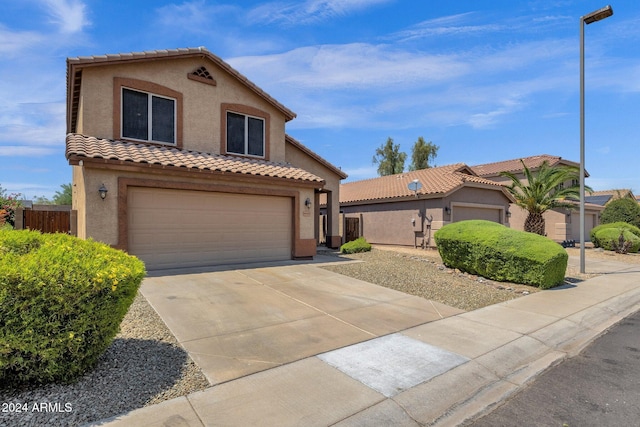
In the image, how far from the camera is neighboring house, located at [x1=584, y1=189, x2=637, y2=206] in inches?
1320

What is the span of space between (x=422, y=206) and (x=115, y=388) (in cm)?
1773

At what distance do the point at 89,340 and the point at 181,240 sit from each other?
7494 mm

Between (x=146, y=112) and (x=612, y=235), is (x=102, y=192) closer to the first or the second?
(x=146, y=112)

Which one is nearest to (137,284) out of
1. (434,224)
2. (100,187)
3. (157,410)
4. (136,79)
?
(157,410)

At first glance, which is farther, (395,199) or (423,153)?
(423,153)

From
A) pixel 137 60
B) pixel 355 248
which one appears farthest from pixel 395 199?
pixel 137 60

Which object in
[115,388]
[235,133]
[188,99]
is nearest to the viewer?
[115,388]

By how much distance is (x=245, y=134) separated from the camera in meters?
13.9

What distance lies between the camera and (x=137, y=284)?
4.00 meters

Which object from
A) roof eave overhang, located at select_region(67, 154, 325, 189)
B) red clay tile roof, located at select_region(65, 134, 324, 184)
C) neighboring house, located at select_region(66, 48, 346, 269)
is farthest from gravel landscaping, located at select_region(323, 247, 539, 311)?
red clay tile roof, located at select_region(65, 134, 324, 184)

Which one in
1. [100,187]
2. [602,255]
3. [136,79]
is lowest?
[602,255]

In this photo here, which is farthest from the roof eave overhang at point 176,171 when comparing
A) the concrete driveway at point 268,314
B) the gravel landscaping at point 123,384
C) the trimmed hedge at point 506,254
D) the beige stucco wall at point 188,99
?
the trimmed hedge at point 506,254

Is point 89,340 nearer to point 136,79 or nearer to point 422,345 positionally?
point 422,345

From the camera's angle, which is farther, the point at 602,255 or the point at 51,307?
the point at 602,255
